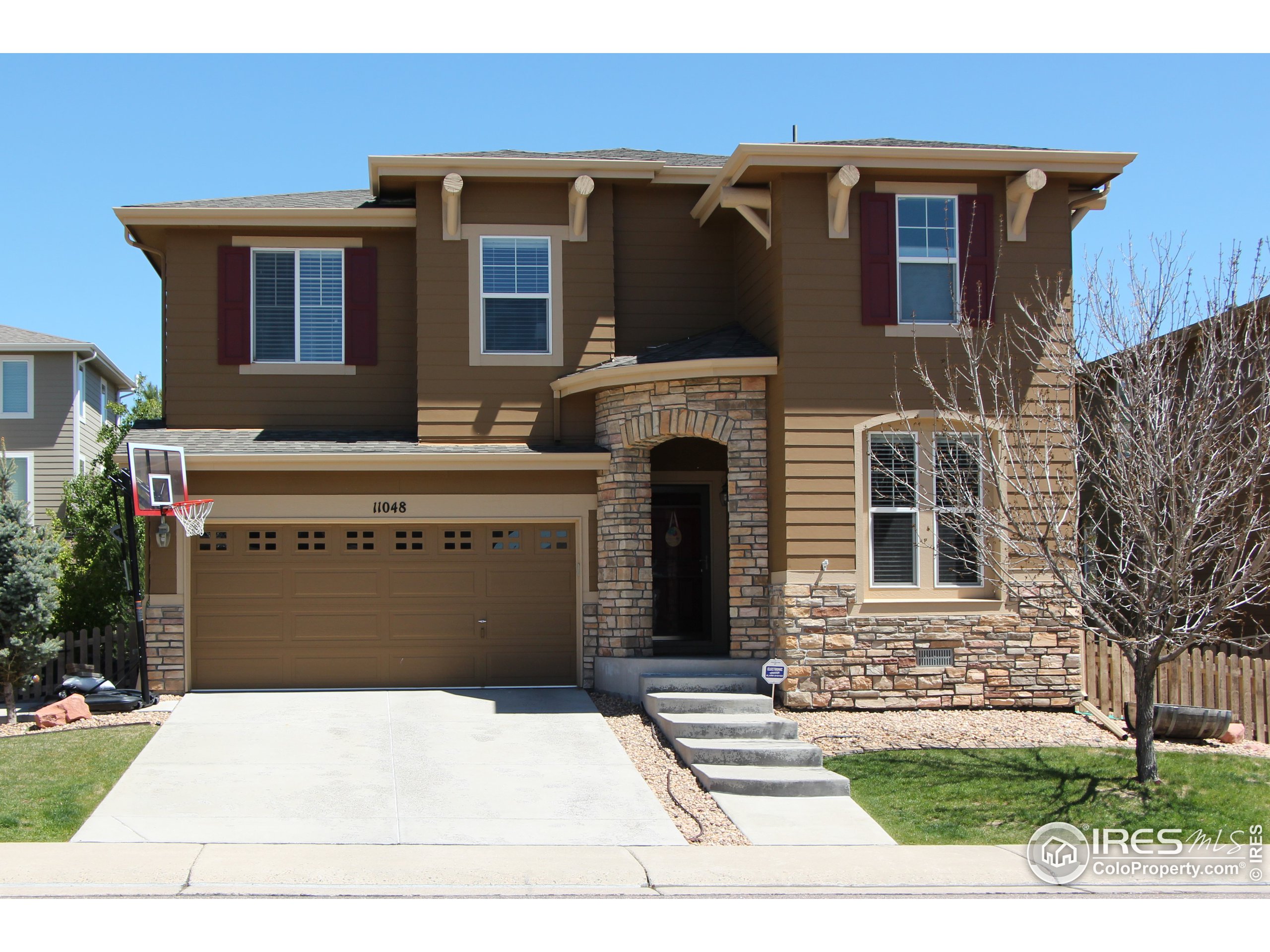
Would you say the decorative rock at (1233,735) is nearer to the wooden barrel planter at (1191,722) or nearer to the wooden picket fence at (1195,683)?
the wooden barrel planter at (1191,722)

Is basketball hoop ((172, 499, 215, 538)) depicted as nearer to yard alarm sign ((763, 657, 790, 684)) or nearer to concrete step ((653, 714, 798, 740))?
concrete step ((653, 714, 798, 740))

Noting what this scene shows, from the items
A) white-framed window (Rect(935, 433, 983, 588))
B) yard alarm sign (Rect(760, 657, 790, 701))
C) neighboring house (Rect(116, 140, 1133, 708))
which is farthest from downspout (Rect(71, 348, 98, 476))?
white-framed window (Rect(935, 433, 983, 588))

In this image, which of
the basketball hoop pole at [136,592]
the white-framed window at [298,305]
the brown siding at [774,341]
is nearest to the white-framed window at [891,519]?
the brown siding at [774,341]

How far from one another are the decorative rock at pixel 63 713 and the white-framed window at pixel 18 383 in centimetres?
1377

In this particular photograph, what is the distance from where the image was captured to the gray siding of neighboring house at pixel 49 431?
24.5 metres

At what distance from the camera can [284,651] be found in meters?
14.7

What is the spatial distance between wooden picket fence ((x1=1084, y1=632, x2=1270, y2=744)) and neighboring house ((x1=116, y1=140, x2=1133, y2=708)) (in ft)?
1.35

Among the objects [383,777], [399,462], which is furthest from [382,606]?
[383,777]

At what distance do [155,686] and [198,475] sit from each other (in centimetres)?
260

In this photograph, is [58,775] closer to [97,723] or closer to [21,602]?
[97,723]

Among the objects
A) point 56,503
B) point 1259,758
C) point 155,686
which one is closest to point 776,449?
point 1259,758

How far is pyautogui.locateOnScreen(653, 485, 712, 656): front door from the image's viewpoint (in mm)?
16359

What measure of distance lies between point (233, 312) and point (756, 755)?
30.0 feet

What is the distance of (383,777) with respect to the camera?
432 inches
